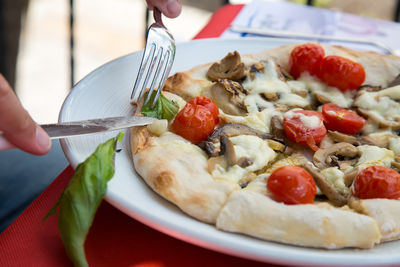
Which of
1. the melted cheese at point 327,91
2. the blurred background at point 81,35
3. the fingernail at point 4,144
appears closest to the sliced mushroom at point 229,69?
the melted cheese at point 327,91

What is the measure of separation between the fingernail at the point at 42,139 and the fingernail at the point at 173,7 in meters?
1.13

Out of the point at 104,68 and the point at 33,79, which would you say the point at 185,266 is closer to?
the point at 104,68

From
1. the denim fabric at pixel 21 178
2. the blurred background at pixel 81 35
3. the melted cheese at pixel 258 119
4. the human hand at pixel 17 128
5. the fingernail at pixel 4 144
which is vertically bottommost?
the blurred background at pixel 81 35

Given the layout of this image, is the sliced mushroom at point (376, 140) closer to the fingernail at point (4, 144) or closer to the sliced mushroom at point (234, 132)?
the sliced mushroom at point (234, 132)

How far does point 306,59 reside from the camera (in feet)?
9.07

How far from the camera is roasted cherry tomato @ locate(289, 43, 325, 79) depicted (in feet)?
9.07

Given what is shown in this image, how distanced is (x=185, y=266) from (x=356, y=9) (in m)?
7.88

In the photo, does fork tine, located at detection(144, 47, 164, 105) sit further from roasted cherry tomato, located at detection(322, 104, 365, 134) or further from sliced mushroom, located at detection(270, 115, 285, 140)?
roasted cherry tomato, located at detection(322, 104, 365, 134)

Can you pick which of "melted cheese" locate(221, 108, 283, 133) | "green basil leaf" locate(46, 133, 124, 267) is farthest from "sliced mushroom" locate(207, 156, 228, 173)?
"green basil leaf" locate(46, 133, 124, 267)

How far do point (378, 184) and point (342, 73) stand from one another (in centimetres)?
97

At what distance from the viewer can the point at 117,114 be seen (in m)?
2.29

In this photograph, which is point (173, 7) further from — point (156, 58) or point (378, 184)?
point (378, 184)

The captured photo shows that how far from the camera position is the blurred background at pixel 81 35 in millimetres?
6641

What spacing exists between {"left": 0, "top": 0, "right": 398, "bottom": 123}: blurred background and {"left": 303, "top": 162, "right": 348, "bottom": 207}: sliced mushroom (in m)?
4.82
